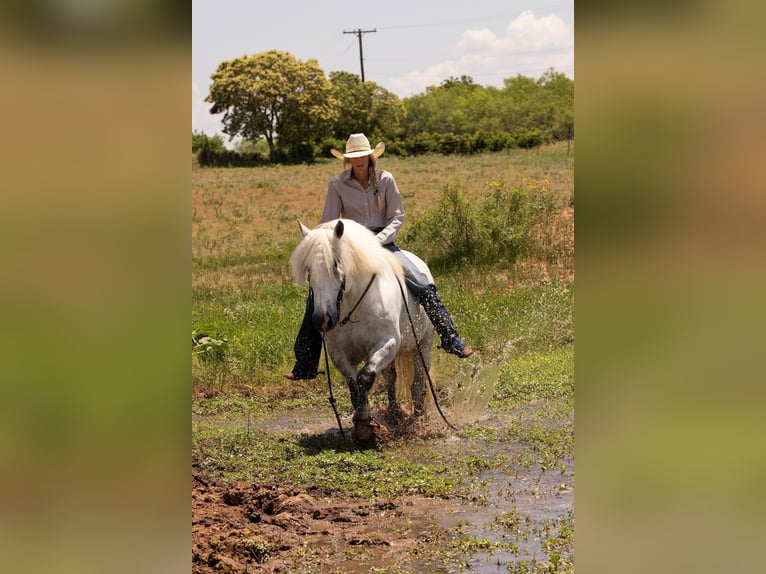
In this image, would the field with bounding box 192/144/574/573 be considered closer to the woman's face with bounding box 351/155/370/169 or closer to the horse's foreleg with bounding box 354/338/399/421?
the horse's foreleg with bounding box 354/338/399/421

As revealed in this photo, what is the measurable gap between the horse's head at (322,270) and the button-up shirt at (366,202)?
847 millimetres

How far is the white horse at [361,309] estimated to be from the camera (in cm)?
691

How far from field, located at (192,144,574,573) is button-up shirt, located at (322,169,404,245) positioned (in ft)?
6.24

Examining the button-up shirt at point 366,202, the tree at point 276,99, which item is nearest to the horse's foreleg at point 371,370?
the button-up shirt at point 366,202

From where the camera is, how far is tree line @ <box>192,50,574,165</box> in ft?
214

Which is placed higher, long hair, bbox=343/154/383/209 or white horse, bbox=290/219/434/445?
Result: long hair, bbox=343/154/383/209

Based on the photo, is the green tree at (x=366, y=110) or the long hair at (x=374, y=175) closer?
the long hair at (x=374, y=175)

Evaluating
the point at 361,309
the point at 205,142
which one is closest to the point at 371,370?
the point at 361,309
